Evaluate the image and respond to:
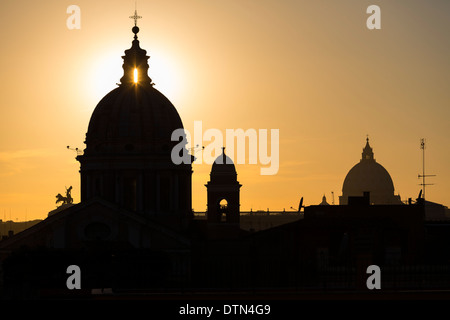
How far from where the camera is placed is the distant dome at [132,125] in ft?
352

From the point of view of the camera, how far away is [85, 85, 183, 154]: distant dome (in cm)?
10725

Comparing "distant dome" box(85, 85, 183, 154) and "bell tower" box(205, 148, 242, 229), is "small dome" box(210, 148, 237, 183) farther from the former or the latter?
"distant dome" box(85, 85, 183, 154)

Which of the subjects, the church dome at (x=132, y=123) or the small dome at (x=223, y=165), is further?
the church dome at (x=132, y=123)

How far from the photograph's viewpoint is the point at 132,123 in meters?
108

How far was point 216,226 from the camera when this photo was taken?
326 feet

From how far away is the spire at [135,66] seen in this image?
→ 110 meters

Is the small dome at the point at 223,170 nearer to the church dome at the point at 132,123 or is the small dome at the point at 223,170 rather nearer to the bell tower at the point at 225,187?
the bell tower at the point at 225,187

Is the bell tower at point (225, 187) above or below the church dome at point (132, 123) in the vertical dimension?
below

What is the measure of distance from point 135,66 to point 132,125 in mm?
5262

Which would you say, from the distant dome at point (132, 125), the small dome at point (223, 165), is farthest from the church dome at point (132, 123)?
the small dome at point (223, 165)

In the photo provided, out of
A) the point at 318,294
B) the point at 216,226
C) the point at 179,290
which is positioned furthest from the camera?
the point at 216,226
